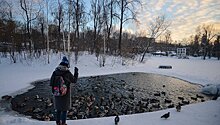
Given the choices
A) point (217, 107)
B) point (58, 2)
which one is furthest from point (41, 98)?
point (58, 2)

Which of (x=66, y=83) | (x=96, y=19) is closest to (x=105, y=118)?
(x=66, y=83)

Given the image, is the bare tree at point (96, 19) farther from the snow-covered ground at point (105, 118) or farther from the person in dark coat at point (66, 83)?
the person in dark coat at point (66, 83)

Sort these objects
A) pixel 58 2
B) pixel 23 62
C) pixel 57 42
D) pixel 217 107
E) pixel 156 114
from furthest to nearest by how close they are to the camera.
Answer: pixel 57 42 < pixel 58 2 < pixel 23 62 < pixel 217 107 < pixel 156 114

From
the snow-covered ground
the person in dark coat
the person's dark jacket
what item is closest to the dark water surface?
the snow-covered ground

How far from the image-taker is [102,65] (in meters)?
25.3

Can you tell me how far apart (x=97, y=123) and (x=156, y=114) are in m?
2.46

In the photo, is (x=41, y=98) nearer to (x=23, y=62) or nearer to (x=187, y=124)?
(x=187, y=124)

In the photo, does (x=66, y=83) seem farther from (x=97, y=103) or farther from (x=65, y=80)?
(x=97, y=103)

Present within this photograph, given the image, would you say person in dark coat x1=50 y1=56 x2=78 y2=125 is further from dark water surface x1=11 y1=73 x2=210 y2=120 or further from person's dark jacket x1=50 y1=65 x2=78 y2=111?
dark water surface x1=11 y1=73 x2=210 y2=120

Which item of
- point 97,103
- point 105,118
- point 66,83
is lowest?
point 97,103

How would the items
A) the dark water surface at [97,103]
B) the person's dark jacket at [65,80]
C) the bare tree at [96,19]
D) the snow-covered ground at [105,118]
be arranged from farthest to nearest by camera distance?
1. the bare tree at [96,19]
2. the dark water surface at [97,103]
3. the snow-covered ground at [105,118]
4. the person's dark jacket at [65,80]

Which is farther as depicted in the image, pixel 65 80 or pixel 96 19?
pixel 96 19

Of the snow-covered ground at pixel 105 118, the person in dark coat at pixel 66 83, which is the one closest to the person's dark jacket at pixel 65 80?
the person in dark coat at pixel 66 83

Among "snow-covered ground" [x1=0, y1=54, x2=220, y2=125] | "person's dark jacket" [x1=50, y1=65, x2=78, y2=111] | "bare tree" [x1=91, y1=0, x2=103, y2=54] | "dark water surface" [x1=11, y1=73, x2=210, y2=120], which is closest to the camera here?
"person's dark jacket" [x1=50, y1=65, x2=78, y2=111]
